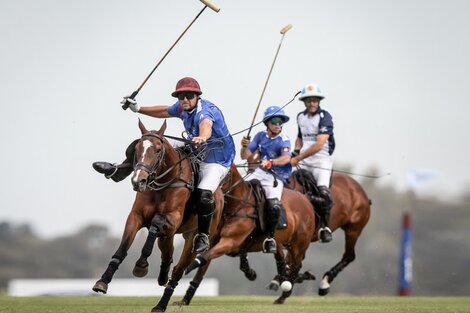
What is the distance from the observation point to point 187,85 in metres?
14.4

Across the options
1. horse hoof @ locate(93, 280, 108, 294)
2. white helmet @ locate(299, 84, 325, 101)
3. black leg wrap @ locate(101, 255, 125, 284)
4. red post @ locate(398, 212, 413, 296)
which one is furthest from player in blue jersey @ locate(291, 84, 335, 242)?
red post @ locate(398, 212, 413, 296)

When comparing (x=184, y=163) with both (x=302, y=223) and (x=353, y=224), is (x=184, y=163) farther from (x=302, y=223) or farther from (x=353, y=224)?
(x=353, y=224)

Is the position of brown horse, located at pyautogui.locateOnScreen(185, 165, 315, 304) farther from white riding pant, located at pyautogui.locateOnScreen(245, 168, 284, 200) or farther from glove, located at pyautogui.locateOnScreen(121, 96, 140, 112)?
glove, located at pyautogui.locateOnScreen(121, 96, 140, 112)

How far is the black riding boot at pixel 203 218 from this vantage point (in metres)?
14.4

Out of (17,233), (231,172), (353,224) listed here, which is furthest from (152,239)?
(17,233)

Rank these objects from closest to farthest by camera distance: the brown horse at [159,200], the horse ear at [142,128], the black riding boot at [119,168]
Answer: the brown horse at [159,200] < the horse ear at [142,128] < the black riding boot at [119,168]

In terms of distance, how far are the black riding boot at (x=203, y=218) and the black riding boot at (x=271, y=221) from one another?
7.43 ft

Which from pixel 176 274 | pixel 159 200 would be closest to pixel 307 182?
pixel 176 274

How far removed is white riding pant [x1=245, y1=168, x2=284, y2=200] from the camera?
673 inches

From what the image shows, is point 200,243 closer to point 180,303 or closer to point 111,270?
point 180,303

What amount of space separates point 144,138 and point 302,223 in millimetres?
4774

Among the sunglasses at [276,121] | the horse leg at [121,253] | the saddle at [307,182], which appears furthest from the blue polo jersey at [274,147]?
the horse leg at [121,253]

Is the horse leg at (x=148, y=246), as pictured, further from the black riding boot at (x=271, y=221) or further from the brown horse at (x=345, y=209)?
the brown horse at (x=345, y=209)

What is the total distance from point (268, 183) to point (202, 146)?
2.66 m
